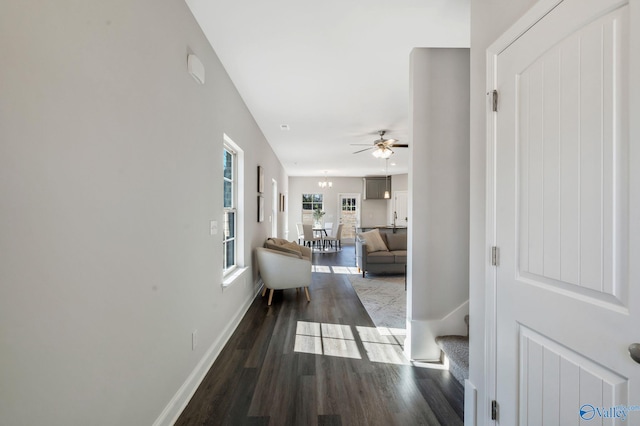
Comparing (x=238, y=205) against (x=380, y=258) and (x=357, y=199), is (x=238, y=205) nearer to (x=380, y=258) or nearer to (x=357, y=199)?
(x=380, y=258)

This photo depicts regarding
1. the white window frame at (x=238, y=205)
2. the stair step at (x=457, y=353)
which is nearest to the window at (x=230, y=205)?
the white window frame at (x=238, y=205)

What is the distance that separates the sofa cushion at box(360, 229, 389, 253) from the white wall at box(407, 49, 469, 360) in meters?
3.19

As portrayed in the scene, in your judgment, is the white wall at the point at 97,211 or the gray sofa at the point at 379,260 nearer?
the white wall at the point at 97,211

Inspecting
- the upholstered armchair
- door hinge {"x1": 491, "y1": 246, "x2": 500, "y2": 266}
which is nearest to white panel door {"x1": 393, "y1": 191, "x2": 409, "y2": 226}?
the upholstered armchair

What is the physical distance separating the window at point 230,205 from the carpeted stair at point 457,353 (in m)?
2.19

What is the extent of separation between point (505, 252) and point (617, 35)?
86 centimetres

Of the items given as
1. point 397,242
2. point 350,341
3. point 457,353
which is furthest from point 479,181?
point 397,242

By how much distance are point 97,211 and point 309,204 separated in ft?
32.9

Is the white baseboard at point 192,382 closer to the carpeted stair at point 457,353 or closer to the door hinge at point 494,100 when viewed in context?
the carpeted stair at point 457,353

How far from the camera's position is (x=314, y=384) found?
2.07 metres

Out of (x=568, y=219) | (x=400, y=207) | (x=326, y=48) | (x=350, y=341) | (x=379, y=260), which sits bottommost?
(x=350, y=341)

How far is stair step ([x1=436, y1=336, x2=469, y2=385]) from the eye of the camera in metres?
2.02

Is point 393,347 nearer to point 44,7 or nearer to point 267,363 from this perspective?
point 267,363

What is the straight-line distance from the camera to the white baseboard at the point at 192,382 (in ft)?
5.36
